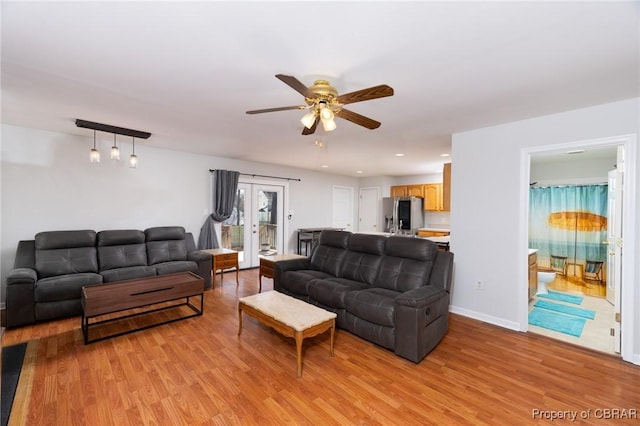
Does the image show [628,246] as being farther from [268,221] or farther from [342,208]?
[342,208]

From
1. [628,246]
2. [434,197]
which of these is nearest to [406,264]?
[628,246]

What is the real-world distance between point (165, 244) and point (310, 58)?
13.1ft

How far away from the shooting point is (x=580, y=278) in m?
5.11

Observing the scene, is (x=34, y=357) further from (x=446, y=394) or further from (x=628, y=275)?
(x=628, y=275)

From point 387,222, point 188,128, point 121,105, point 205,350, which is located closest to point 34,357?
point 205,350

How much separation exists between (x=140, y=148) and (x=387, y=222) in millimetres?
6238

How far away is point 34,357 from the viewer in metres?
2.53

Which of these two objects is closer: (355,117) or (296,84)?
(296,84)

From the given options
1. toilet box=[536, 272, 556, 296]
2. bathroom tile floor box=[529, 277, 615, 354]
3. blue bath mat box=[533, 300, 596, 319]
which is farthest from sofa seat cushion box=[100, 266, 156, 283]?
toilet box=[536, 272, 556, 296]

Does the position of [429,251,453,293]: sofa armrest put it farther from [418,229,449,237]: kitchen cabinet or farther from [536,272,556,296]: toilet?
[418,229,449,237]: kitchen cabinet

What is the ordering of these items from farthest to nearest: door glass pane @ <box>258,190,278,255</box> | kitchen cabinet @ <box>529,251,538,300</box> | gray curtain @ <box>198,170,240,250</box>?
door glass pane @ <box>258,190,278,255</box>
gray curtain @ <box>198,170,240,250</box>
kitchen cabinet @ <box>529,251,538,300</box>

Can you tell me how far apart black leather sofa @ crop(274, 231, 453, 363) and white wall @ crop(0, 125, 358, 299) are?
256cm

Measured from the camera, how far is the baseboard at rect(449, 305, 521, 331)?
3.27 metres

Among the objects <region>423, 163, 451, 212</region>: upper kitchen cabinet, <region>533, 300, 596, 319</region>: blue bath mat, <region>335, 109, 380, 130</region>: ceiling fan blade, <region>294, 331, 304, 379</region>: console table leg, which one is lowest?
<region>533, 300, 596, 319</region>: blue bath mat
